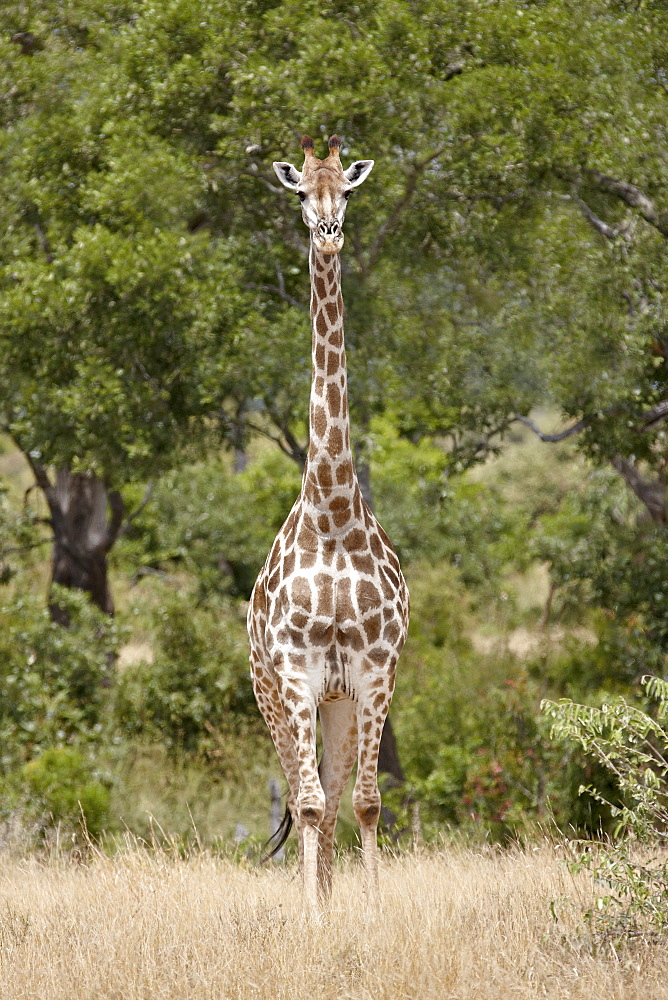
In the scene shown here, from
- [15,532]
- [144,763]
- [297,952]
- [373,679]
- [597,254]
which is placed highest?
[597,254]

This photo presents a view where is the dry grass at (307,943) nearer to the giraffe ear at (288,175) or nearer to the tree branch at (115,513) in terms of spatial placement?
the giraffe ear at (288,175)

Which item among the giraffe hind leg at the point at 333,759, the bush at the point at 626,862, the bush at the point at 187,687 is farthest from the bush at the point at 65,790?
the bush at the point at 626,862

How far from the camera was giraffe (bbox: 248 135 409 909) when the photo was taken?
6.65 meters

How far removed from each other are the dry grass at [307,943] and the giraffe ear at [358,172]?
413 centimetres

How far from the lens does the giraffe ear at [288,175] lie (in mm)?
6789

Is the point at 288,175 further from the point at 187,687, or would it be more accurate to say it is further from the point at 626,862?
the point at 187,687

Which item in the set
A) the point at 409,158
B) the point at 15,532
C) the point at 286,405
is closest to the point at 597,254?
the point at 409,158

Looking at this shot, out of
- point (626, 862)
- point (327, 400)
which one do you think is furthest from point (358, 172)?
point (626, 862)

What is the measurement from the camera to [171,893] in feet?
22.4

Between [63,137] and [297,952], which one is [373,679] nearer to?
[297,952]

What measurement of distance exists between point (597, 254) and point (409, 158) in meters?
2.12

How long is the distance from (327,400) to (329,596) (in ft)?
3.79

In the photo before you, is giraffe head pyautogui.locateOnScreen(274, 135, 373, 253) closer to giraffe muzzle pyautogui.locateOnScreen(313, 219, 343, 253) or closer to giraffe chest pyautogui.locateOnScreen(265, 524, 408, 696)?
giraffe muzzle pyautogui.locateOnScreen(313, 219, 343, 253)

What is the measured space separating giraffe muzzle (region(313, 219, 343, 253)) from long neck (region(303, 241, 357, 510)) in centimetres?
27
